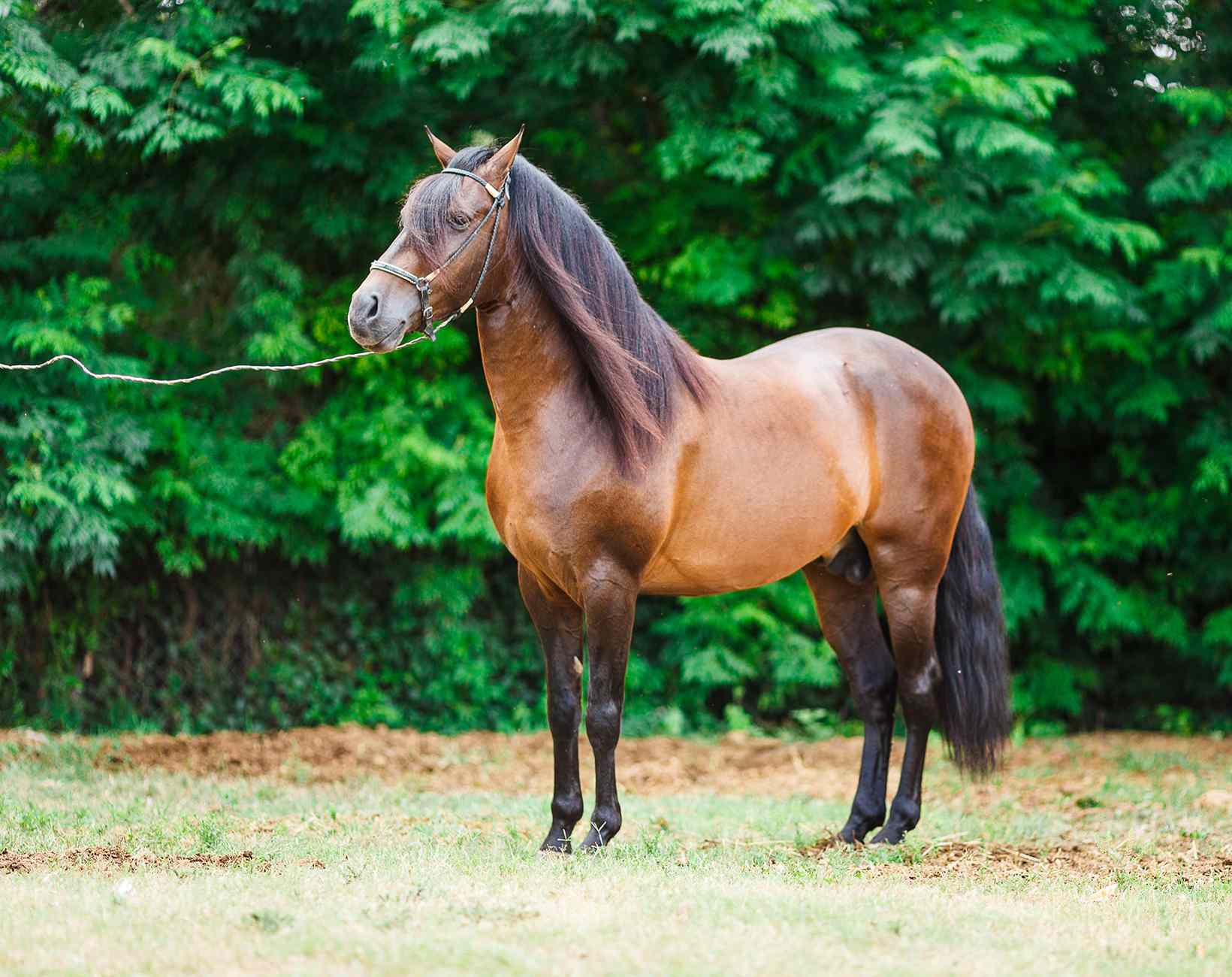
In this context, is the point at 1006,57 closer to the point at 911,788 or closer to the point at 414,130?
the point at 414,130

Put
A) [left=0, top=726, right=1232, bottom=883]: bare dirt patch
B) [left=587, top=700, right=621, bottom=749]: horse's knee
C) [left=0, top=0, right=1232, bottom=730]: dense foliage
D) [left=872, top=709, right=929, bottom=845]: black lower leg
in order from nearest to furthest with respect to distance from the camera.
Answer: [left=587, top=700, right=621, bottom=749]: horse's knee, [left=0, top=726, right=1232, bottom=883]: bare dirt patch, [left=872, top=709, right=929, bottom=845]: black lower leg, [left=0, top=0, right=1232, bottom=730]: dense foliage

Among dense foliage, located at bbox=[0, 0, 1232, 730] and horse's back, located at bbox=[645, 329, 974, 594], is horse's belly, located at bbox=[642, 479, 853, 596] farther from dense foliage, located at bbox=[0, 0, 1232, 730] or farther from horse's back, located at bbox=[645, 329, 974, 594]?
dense foliage, located at bbox=[0, 0, 1232, 730]

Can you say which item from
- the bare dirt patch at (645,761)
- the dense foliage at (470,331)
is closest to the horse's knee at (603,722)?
the bare dirt patch at (645,761)

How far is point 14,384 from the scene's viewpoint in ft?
24.3

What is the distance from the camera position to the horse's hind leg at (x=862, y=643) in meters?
5.30

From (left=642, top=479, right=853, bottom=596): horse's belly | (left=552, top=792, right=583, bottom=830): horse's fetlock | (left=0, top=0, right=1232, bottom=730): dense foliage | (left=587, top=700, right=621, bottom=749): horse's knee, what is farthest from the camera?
(left=0, top=0, right=1232, bottom=730): dense foliage

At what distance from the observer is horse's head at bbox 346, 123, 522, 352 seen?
3959mm

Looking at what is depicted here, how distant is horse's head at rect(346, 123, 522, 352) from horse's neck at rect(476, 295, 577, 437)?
14 cm

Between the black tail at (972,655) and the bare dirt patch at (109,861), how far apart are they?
9.32 feet

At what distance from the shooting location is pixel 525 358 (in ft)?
14.3

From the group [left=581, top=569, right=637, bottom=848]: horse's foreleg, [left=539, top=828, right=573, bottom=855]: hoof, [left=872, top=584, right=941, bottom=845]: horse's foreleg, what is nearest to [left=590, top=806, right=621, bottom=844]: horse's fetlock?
[left=581, top=569, right=637, bottom=848]: horse's foreleg

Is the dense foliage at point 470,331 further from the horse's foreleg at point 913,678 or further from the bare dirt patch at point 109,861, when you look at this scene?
the bare dirt patch at point 109,861

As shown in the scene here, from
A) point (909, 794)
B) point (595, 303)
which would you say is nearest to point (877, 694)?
point (909, 794)

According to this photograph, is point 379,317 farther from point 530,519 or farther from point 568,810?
point 568,810
